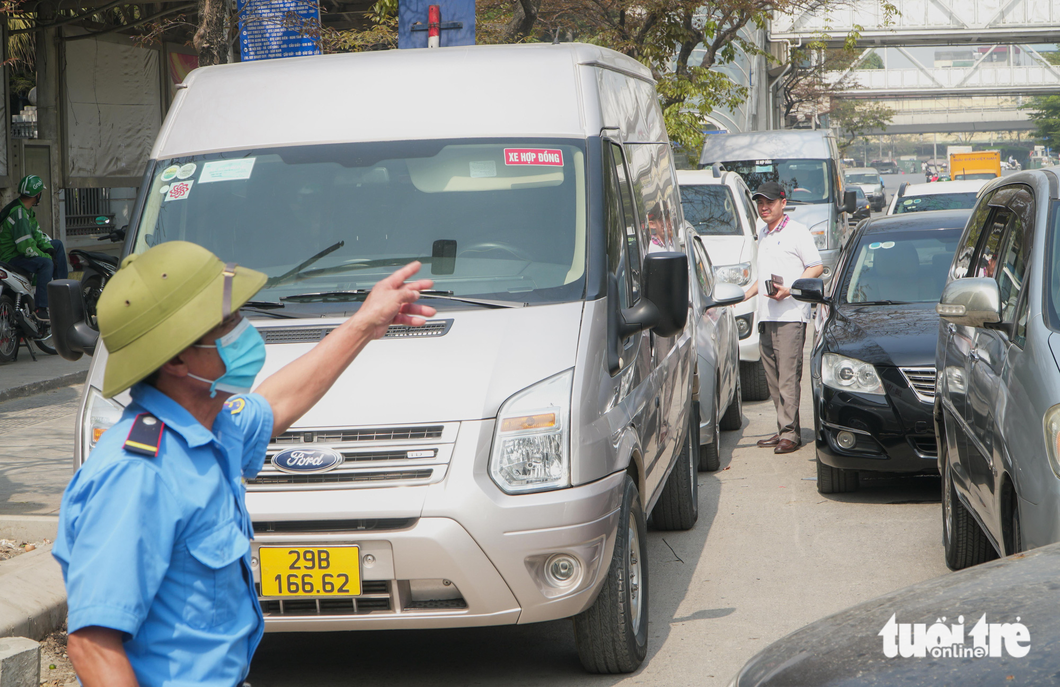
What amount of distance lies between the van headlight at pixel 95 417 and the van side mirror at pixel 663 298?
188 cm

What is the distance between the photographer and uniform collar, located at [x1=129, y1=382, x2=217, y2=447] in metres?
2.04

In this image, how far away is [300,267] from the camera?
4742 mm

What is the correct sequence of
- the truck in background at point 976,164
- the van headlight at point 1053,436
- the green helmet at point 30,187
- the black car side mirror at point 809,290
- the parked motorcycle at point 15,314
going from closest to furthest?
1. the van headlight at point 1053,436
2. the black car side mirror at point 809,290
3. the parked motorcycle at point 15,314
4. the green helmet at point 30,187
5. the truck in background at point 976,164

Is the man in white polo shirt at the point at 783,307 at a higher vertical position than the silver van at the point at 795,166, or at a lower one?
lower

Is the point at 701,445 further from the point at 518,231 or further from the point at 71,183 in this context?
the point at 71,183

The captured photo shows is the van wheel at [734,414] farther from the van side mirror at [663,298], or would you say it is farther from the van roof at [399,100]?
the van side mirror at [663,298]

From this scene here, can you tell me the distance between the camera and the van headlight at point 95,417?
4188 millimetres

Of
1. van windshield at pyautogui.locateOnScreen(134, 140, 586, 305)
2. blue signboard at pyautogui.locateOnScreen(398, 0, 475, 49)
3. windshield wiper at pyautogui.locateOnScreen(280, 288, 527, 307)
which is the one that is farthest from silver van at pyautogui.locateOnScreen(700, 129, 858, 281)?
windshield wiper at pyautogui.locateOnScreen(280, 288, 527, 307)

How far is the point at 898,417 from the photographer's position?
689 cm

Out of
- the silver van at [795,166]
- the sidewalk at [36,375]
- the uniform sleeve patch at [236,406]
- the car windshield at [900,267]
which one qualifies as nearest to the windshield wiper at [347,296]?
the uniform sleeve patch at [236,406]

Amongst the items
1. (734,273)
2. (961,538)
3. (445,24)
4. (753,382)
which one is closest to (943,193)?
(734,273)

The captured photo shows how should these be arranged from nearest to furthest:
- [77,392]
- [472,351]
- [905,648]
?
[905,648]
[472,351]
[77,392]

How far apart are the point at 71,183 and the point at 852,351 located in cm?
1318

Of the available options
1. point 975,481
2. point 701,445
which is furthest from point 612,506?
point 701,445
